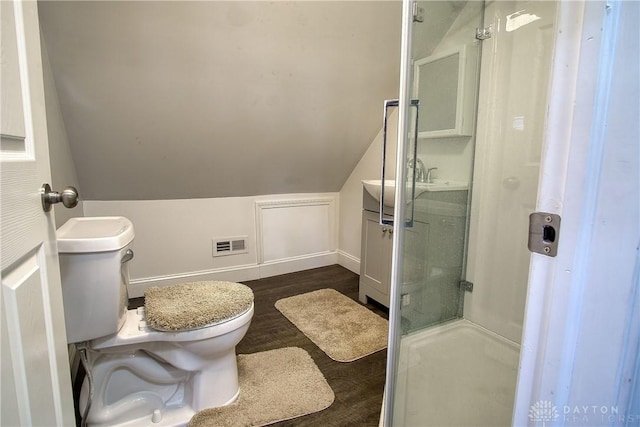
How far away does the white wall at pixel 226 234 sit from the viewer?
2.60m

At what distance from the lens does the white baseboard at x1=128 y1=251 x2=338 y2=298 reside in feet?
8.59

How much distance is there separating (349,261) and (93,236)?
243 centimetres

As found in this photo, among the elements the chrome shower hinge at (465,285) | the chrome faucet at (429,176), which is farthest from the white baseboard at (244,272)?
the chrome faucet at (429,176)

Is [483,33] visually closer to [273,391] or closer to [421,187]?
[421,187]

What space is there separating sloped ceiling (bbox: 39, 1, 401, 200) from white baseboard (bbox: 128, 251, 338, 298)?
658 mm

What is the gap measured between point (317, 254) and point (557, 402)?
292cm

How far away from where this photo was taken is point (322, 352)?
6.35 ft

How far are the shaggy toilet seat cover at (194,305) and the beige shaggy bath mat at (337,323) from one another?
74cm

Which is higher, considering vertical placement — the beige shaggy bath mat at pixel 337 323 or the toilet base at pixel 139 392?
the toilet base at pixel 139 392

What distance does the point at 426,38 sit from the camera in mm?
1282

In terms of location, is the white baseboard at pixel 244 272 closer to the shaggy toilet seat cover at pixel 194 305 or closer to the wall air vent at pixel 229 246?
the wall air vent at pixel 229 246

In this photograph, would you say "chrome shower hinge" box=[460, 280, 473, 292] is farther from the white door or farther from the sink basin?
the white door

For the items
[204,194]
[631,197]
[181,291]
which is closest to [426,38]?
[631,197]

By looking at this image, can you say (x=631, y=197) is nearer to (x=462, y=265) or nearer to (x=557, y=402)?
(x=557, y=402)
